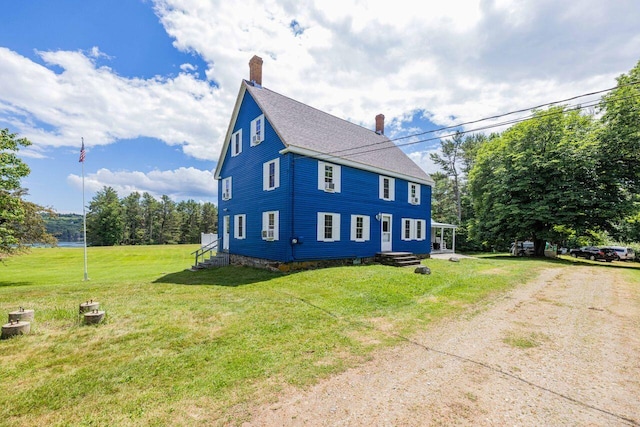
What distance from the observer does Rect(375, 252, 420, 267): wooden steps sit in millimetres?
14858

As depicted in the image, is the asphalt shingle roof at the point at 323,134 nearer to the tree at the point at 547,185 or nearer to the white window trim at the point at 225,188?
the white window trim at the point at 225,188

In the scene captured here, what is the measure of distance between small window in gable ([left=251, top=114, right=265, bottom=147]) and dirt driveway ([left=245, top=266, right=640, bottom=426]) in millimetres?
12578

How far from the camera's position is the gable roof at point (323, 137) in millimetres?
13820

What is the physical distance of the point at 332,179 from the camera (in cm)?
1455

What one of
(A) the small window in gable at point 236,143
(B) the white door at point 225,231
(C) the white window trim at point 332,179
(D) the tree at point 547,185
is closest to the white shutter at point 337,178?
(C) the white window trim at point 332,179

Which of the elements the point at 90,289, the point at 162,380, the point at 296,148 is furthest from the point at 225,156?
the point at 162,380

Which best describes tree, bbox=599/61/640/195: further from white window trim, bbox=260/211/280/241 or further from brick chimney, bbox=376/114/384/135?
white window trim, bbox=260/211/280/241

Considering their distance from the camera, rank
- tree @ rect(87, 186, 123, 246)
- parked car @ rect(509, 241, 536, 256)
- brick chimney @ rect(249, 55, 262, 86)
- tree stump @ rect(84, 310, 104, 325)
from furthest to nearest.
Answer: tree @ rect(87, 186, 123, 246)
parked car @ rect(509, 241, 536, 256)
brick chimney @ rect(249, 55, 262, 86)
tree stump @ rect(84, 310, 104, 325)

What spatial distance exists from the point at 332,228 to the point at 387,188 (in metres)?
5.13

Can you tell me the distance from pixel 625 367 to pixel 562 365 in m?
0.97

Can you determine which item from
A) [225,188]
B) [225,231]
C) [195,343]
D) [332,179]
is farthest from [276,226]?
[195,343]

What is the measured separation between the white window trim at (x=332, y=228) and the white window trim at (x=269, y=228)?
2014 millimetres

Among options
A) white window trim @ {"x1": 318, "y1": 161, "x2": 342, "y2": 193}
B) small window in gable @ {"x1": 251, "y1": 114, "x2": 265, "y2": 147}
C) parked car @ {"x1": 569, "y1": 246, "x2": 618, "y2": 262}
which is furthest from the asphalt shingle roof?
parked car @ {"x1": 569, "y1": 246, "x2": 618, "y2": 262}

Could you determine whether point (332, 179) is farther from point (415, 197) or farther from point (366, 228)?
point (415, 197)
